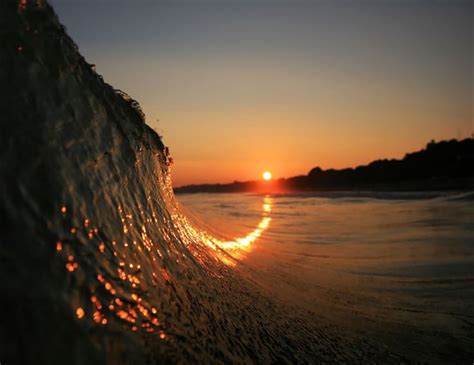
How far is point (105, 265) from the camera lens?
3.17ft

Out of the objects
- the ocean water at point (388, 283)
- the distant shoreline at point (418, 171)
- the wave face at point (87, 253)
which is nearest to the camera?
the wave face at point (87, 253)

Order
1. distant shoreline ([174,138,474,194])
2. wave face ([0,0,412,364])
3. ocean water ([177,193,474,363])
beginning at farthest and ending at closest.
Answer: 1. distant shoreline ([174,138,474,194])
2. ocean water ([177,193,474,363])
3. wave face ([0,0,412,364])

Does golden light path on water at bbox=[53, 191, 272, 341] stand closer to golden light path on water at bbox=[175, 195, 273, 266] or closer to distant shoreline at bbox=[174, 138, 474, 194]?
golden light path on water at bbox=[175, 195, 273, 266]

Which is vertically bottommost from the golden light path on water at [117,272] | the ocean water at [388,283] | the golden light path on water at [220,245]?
the ocean water at [388,283]

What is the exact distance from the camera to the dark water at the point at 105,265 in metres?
0.80

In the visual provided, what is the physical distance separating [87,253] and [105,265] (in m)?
0.07

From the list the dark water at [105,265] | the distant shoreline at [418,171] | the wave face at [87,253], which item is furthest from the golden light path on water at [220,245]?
the distant shoreline at [418,171]

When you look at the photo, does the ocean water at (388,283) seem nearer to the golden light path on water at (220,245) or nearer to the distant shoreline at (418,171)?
the golden light path on water at (220,245)

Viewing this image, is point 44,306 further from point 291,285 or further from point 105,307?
point 291,285

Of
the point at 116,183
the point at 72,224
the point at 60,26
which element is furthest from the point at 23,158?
the point at 60,26

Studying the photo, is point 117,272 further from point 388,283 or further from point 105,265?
point 388,283

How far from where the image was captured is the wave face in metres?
0.79

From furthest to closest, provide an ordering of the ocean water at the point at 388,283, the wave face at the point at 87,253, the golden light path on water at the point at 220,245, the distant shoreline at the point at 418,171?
1. the distant shoreline at the point at 418,171
2. the golden light path on water at the point at 220,245
3. the ocean water at the point at 388,283
4. the wave face at the point at 87,253

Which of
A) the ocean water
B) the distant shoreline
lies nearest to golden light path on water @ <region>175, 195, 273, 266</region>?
the ocean water
